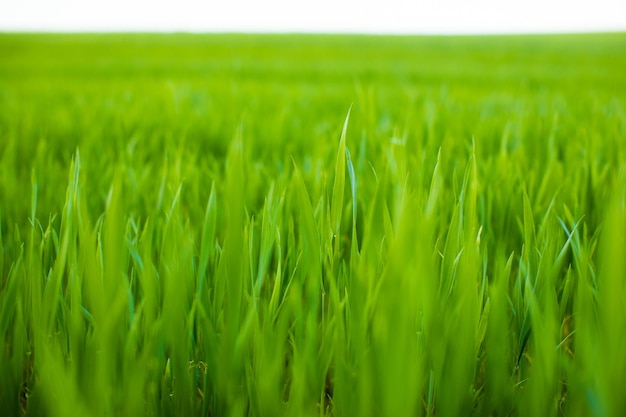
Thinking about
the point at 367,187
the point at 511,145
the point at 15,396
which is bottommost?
the point at 15,396

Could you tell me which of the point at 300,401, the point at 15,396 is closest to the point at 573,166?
the point at 300,401

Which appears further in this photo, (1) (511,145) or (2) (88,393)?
(1) (511,145)

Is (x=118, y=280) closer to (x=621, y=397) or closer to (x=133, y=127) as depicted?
(x=621, y=397)

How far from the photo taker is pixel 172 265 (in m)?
0.33

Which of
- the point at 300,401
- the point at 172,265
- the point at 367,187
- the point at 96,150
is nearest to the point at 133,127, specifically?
the point at 96,150

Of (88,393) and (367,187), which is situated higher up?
(367,187)

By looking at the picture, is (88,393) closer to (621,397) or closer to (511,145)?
(621,397)

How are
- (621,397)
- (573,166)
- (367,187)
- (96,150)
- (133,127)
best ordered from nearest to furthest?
(621,397) < (367,187) < (573,166) < (96,150) < (133,127)

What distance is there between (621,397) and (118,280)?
1.00 ft

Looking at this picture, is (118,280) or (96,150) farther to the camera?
(96,150)

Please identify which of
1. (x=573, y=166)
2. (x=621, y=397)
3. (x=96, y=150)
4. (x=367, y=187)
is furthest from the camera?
(x=96, y=150)

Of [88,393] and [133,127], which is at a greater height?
[133,127]

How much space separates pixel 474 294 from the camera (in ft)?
0.97

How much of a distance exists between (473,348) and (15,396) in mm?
309
